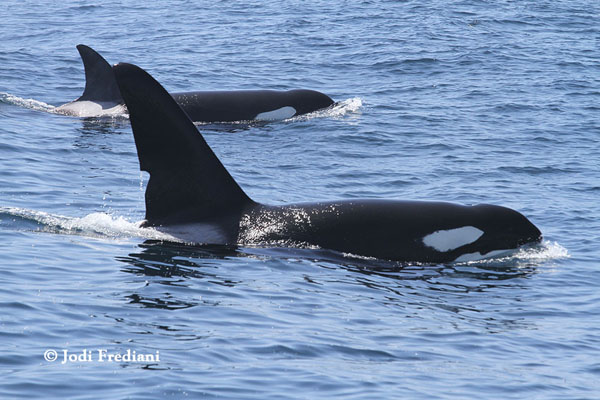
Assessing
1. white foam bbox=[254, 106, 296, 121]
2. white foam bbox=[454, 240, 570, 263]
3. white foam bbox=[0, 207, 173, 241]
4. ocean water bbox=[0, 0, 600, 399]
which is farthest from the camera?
white foam bbox=[254, 106, 296, 121]

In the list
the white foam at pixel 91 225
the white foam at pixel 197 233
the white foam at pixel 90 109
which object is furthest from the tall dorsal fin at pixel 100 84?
the white foam at pixel 197 233

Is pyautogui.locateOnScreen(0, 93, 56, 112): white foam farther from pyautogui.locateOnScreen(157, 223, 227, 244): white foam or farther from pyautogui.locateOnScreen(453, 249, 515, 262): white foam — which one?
pyautogui.locateOnScreen(453, 249, 515, 262): white foam

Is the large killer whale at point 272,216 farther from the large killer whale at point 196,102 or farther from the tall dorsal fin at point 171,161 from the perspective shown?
the large killer whale at point 196,102

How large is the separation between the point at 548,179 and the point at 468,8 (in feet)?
77.4

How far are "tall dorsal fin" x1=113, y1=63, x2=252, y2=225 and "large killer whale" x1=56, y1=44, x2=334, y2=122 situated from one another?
1015 centimetres

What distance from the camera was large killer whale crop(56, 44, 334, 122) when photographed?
23.6 m

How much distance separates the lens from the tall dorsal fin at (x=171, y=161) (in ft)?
41.2

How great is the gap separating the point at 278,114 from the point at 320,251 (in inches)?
471

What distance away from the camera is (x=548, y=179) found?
19234 millimetres

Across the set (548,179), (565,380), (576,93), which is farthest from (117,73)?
(576,93)

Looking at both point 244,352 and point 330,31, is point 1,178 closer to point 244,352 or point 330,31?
point 244,352

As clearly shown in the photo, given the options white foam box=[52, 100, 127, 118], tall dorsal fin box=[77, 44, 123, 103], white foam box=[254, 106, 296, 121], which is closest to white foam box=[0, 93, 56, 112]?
white foam box=[52, 100, 127, 118]

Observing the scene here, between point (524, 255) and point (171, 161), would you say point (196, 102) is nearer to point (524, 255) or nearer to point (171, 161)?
point (171, 161)

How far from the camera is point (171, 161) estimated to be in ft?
42.5
